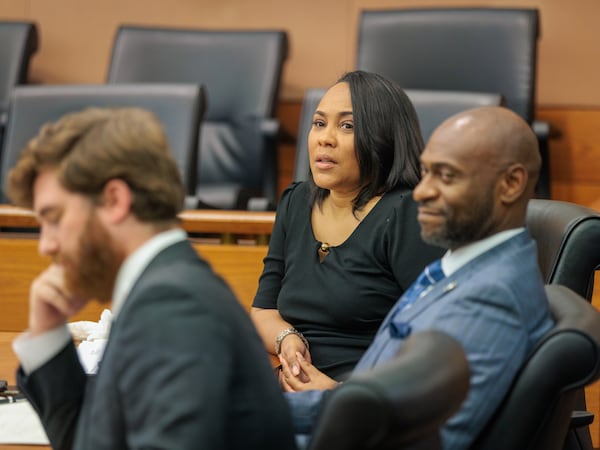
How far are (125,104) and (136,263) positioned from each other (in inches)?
87.6

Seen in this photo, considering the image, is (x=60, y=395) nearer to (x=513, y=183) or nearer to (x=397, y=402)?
(x=397, y=402)

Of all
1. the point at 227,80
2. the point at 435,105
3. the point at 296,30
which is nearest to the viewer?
the point at 435,105

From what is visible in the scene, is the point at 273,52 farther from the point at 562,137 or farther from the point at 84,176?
the point at 84,176

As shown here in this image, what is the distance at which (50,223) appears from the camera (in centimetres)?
102

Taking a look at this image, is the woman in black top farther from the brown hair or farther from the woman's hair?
the brown hair

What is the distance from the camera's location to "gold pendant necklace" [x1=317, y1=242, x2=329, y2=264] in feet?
5.84

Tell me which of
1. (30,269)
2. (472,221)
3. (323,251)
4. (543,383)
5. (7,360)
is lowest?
(30,269)

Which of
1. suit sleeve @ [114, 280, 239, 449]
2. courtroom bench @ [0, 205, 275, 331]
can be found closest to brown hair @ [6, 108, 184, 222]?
suit sleeve @ [114, 280, 239, 449]

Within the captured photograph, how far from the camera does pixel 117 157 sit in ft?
3.24

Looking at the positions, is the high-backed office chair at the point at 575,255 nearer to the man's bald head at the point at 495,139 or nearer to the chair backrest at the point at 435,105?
the man's bald head at the point at 495,139

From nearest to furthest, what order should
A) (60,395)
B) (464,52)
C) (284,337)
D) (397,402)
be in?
(397,402), (60,395), (284,337), (464,52)

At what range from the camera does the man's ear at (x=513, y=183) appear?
4.06 feet

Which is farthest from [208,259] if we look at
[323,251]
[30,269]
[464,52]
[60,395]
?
[464,52]

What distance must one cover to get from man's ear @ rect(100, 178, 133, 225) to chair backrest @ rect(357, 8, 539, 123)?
8.22 ft
